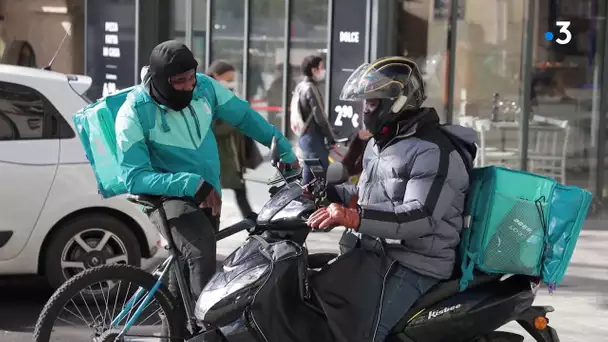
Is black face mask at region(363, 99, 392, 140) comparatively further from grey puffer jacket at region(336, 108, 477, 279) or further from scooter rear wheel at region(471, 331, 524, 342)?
scooter rear wheel at region(471, 331, 524, 342)

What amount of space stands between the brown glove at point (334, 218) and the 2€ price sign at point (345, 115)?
23.5 feet

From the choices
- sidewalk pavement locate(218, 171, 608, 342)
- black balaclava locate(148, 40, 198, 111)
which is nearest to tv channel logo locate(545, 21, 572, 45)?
sidewalk pavement locate(218, 171, 608, 342)

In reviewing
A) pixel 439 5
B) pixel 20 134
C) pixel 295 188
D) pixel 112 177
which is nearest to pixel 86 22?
pixel 439 5

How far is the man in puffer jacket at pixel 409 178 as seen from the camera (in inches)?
157

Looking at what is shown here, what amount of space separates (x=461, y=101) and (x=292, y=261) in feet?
25.0

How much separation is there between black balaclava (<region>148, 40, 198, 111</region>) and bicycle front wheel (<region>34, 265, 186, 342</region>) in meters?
0.81

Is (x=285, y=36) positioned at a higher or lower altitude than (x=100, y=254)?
higher

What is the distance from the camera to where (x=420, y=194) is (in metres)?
3.96

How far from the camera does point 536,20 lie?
37.1 feet

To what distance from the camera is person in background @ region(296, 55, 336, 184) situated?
10.3 m

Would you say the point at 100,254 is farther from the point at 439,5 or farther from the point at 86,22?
the point at 86,22

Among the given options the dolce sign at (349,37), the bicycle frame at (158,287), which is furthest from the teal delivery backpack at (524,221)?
the dolce sign at (349,37)

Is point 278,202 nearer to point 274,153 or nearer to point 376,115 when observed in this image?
point 274,153

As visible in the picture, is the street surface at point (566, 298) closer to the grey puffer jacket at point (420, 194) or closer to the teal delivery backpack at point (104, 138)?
the teal delivery backpack at point (104, 138)
